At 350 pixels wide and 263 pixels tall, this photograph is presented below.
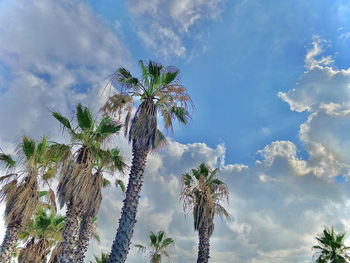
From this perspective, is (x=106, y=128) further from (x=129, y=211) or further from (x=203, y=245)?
(x=203, y=245)

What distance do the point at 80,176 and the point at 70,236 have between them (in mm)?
3150

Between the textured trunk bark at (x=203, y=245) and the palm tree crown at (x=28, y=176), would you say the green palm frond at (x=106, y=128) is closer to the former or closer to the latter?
the palm tree crown at (x=28, y=176)

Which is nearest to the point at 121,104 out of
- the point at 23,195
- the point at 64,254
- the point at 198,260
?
the point at 23,195

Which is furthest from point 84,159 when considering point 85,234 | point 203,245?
point 203,245

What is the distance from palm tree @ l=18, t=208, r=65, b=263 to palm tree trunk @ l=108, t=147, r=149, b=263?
11631mm

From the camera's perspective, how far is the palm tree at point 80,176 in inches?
554

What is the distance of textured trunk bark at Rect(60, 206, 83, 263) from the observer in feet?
44.3

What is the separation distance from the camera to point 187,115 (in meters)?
19.3

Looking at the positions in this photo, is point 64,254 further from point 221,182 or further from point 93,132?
point 221,182

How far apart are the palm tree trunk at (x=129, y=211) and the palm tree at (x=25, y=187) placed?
15.8ft

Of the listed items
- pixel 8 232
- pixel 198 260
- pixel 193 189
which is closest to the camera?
pixel 8 232

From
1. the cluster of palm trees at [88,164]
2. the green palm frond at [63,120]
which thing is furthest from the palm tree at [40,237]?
the green palm frond at [63,120]

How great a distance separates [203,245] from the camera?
21.5 m

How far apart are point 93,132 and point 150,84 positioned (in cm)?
492
